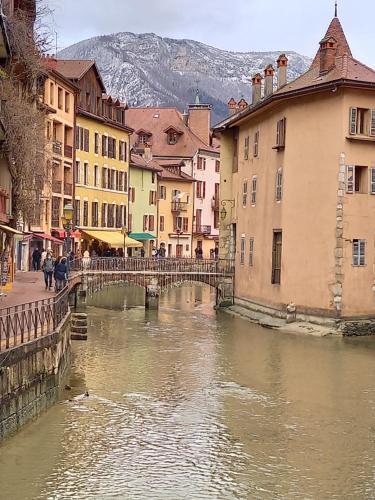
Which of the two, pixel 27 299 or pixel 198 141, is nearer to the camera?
pixel 27 299

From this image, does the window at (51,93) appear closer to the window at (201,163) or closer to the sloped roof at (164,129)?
the sloped roof at (164,129)

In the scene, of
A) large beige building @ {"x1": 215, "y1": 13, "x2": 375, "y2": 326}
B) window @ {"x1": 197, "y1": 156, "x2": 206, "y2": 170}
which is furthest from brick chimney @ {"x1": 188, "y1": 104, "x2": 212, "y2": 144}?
large beige building @ {"x1": 215, "y1": 13, "x2": 375, "y2": 326}

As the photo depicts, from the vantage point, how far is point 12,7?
3516cm

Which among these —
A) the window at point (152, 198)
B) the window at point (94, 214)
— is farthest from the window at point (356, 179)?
the window at point (152, 198)

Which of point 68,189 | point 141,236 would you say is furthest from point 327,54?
point 141,236

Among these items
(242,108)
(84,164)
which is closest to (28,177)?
(242,108)

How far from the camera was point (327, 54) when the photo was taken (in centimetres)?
3991

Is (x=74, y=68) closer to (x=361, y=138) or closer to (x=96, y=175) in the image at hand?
(x=96, y=175)

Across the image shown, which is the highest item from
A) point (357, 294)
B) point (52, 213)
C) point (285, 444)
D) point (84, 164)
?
point (84, 164)

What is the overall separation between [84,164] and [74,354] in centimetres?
3630

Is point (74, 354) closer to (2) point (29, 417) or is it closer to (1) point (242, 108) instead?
(2) point (29, 417)

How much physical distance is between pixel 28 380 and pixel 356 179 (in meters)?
22.7

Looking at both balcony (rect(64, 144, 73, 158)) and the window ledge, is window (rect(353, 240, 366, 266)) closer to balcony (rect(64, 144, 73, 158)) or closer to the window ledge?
the window ledge

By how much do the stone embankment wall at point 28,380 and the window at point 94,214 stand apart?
43.9m
